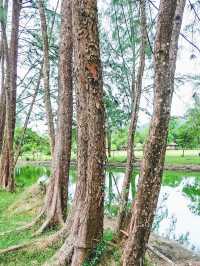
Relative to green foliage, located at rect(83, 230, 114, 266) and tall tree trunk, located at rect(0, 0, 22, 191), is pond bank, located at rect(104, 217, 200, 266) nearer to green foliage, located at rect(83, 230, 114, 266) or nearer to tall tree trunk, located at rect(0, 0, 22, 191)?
green foliage, located at rect(83, 230, 114, 266)

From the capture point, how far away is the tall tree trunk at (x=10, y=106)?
13312 mm

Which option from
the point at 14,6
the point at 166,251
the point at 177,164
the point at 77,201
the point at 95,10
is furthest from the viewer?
the point at 177,164

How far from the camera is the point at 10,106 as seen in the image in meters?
13.3

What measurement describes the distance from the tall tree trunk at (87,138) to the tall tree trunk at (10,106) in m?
7.79

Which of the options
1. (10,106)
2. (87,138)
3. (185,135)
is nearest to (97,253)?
(87,138)

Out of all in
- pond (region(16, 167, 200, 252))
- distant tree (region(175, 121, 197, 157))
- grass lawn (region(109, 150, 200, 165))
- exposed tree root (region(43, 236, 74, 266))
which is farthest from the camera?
distant tree (region(175, 121, 197, 157))

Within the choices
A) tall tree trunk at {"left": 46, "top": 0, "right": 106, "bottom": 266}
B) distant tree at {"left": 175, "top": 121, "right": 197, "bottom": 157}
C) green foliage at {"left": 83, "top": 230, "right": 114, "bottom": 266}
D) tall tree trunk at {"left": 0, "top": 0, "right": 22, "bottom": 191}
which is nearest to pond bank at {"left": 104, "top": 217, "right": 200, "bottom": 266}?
green foliage at {"left": 83, "top": 230, "right": 114, "bottom": 266}

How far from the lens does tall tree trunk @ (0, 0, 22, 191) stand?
13.3 m

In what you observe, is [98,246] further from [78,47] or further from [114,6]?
[114,6]

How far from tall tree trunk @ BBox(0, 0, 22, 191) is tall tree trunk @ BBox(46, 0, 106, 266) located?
7.79 meters

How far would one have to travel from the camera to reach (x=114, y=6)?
780cm

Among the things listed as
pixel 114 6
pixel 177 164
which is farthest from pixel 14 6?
pixel 177 164

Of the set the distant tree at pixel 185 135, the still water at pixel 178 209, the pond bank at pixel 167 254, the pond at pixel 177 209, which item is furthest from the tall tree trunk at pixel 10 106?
the distant tree at pixel 185 135

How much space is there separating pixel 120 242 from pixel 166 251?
126 cm
